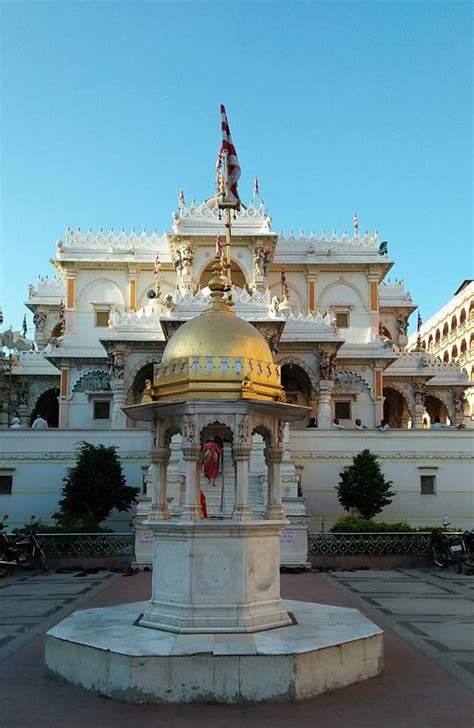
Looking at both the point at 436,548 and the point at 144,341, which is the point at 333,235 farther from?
the point at 436,548

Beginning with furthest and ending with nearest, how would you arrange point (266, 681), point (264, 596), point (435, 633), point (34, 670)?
point (435, 633)
point (264, 596)
point (34, 670)
point (266, 681)

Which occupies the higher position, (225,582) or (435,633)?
(225,582)

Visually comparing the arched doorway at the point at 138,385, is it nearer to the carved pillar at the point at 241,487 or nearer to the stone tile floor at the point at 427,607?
the stone tile floor at the point at 427,607

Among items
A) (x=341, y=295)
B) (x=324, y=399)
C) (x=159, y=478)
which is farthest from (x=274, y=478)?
(x=341, y=295)

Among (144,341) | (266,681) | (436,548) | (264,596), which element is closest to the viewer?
(266,681)

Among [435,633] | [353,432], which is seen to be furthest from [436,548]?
[435,633]

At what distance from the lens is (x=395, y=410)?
139ft

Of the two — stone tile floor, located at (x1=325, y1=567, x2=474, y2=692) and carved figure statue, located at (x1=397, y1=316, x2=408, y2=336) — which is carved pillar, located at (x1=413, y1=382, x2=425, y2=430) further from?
stone tile floor, located at (x1=325, y1=567, x2=474, y2=692)

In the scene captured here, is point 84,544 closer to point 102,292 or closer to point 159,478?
point 159,478

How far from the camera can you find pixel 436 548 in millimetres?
19453

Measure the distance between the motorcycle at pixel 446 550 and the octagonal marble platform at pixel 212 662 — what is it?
10.8 m

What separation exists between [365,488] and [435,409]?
22510 millimetres

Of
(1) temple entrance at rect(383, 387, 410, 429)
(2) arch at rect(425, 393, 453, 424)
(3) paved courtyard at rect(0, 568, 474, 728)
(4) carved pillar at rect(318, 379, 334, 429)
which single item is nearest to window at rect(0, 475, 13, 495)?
(3) paved courtyard at rect(0, 568, 474, 728)

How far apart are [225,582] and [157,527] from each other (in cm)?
105
